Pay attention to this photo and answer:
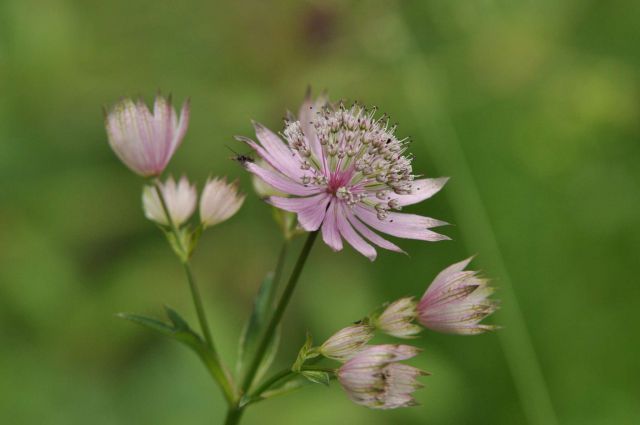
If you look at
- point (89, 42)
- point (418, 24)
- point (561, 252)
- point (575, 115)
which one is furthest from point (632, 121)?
point (89, 42)

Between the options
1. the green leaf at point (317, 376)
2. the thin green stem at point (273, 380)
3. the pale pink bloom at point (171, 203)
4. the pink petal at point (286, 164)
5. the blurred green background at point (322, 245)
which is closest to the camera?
the green leaf at point (317, 376)

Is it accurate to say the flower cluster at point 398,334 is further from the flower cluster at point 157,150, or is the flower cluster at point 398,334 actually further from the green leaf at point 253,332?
the flower cluster at point 157,150

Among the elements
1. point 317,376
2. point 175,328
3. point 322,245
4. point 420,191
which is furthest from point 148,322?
point 322,245

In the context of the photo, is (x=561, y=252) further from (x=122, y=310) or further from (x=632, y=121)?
(x=122, y=310)

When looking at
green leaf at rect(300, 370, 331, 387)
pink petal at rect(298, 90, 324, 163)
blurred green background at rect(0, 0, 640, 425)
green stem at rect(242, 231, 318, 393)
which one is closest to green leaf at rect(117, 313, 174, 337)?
green stem at rect(242, 231, 318, 393)

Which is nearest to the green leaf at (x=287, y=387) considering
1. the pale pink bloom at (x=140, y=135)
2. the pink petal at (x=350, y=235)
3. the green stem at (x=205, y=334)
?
the green stem at (x=205, y=334)

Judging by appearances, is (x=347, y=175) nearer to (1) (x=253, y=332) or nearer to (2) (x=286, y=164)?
(2) (x=286, y=164)
